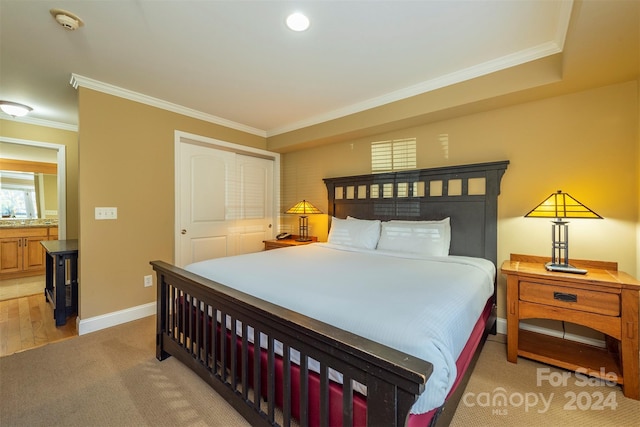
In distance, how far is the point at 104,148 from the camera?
2.65 m

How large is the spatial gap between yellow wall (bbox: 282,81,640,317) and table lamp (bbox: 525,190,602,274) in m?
0.22

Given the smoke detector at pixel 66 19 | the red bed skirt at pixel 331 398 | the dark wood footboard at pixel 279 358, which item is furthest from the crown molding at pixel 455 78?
the dark wood footboard at pixel 279 358

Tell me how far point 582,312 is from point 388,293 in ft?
4.87

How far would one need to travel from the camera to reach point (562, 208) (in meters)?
2.03

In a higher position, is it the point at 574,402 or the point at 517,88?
the point at 517,88

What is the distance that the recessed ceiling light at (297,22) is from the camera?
5.68ft

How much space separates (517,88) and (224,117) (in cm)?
322

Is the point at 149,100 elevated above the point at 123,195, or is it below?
above

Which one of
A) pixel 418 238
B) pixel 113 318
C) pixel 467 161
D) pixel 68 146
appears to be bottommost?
pixel 113 318

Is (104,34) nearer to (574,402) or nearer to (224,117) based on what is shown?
(224,117)

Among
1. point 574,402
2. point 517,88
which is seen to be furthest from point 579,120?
point 574,402

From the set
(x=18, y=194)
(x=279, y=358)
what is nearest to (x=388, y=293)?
(x=279, y=358)

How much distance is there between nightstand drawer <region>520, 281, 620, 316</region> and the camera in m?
1.74

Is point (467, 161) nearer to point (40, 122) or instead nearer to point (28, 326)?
point (28, 326)
